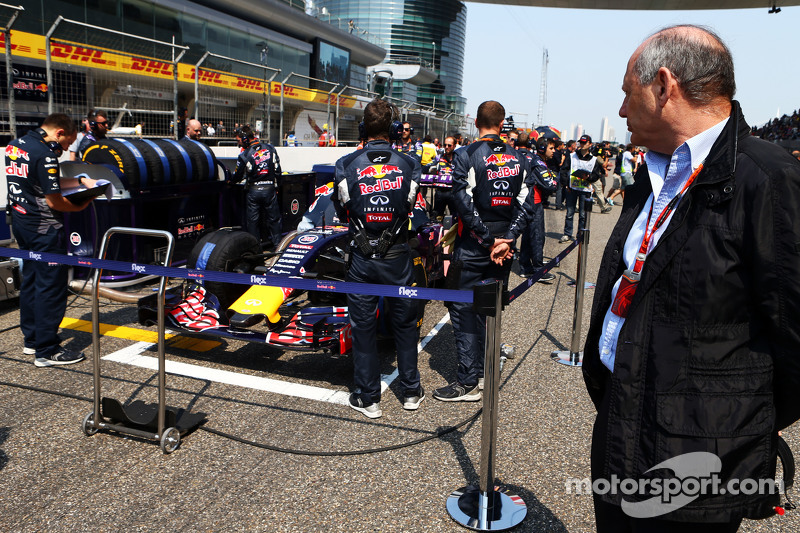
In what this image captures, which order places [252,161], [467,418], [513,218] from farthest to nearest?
1. [252,161]
2. [513,218]
3. [467,418]

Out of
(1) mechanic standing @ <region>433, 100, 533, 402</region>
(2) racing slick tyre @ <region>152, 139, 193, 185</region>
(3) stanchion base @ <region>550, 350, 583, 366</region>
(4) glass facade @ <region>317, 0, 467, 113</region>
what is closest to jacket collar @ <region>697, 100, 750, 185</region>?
(1) mechanic standing @ <region>433, 100, 533, 402</region>

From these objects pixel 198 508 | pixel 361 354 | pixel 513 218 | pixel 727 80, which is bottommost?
pixel 198 508

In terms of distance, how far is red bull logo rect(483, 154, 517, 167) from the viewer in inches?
176

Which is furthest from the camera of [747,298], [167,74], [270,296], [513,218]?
[167,74]

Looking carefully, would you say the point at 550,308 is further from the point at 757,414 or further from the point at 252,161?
the point at 757,414

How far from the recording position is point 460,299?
124 inches

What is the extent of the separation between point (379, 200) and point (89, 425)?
7.41ft

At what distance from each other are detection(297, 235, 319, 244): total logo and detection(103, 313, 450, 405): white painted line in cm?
137

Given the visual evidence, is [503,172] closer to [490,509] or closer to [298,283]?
[298,283]

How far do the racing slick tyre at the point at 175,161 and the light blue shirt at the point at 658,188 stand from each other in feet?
21.5

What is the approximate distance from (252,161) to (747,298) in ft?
25.7

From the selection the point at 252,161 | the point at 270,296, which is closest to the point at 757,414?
the point at 270,296

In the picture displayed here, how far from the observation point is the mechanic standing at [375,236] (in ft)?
13.2

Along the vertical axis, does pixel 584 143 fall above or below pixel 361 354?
above
